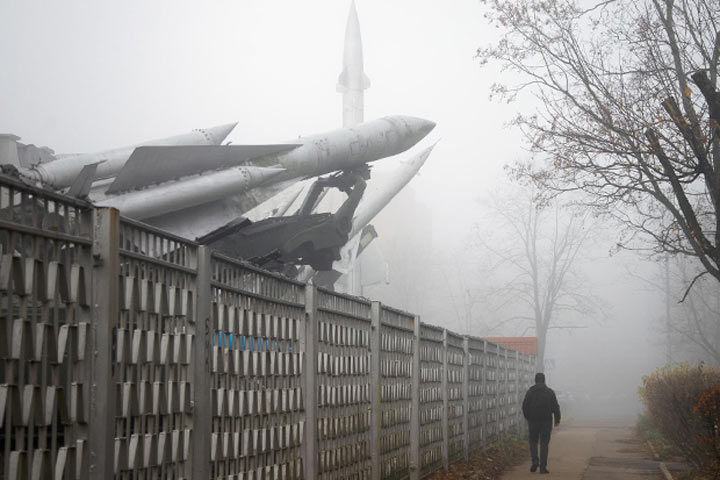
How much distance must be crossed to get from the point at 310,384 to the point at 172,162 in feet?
31.5

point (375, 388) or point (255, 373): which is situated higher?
point (255, 373)

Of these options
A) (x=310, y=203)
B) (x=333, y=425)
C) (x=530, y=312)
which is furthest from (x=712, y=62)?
(x=530, y=312)

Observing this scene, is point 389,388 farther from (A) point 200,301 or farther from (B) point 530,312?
(B) point 530,312

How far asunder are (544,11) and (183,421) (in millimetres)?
10726

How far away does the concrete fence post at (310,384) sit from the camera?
679 centimetres

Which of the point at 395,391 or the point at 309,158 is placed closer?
the point at 395,391

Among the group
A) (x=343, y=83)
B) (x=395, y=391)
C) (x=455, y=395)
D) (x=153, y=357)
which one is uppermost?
(x=343, y=83)

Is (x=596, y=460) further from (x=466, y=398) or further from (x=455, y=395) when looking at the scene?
(x=455, y=395)

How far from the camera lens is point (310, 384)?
6.90 m

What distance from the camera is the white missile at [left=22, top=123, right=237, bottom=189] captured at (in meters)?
14.5

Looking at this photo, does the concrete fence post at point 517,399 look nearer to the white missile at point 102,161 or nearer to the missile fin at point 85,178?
the white missile at point 102,161

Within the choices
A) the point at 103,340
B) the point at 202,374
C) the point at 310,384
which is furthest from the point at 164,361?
the point at 310,384

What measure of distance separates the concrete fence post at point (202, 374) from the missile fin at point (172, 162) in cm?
1045

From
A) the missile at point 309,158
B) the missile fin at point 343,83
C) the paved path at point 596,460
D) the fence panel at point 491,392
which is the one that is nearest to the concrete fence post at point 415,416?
the paved path at point 596,460
